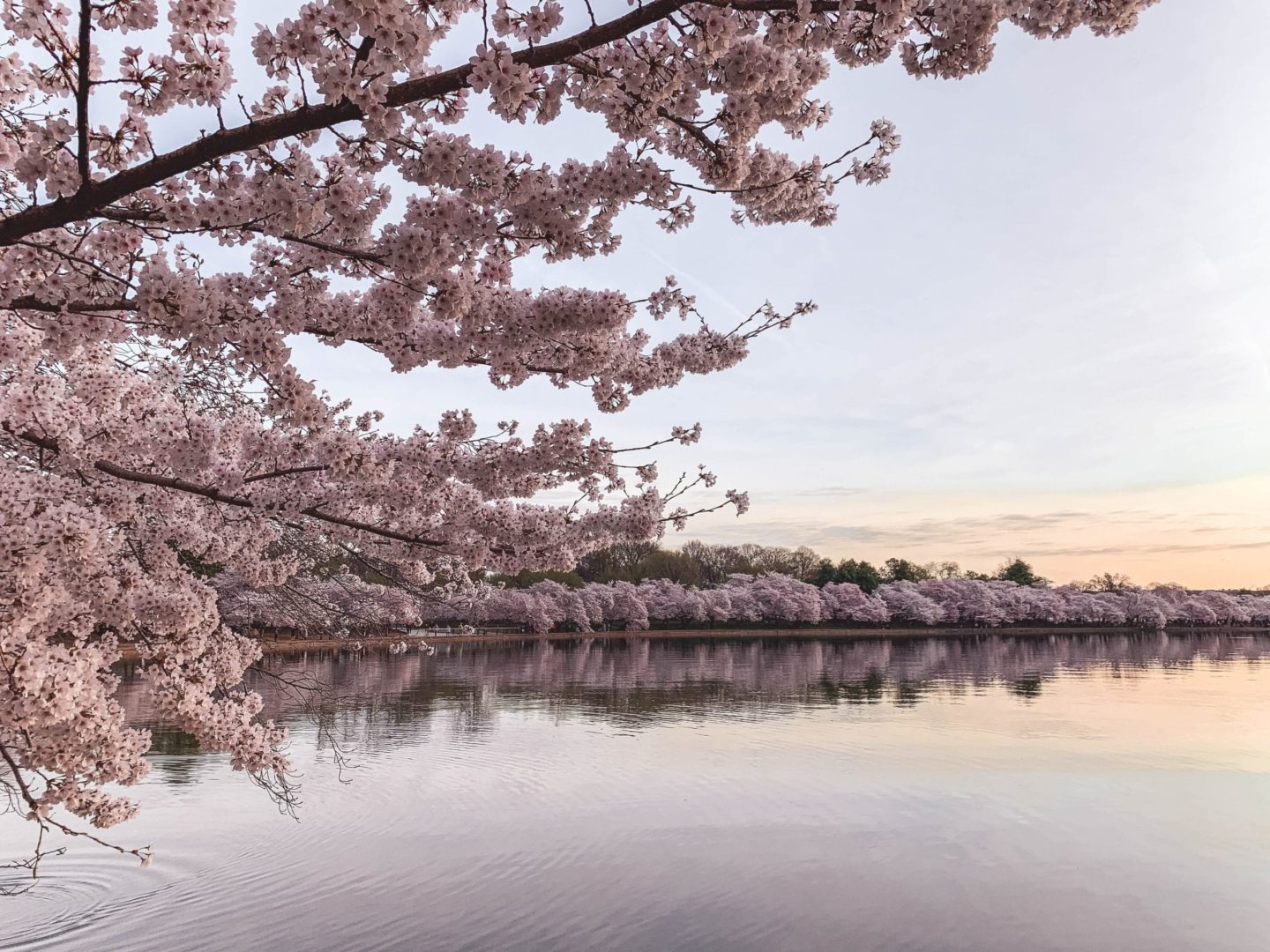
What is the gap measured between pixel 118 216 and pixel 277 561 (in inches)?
207

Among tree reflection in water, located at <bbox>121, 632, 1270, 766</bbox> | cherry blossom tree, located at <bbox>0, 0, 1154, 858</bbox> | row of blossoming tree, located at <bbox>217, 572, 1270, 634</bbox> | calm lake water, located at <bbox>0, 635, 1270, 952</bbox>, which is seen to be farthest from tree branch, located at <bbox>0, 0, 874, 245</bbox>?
row of blossoming tree, located at <bbox>217, 572, 1270, 634</bbox>

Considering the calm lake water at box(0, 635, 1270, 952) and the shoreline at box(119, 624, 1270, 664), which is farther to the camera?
the shoreline at box(119, 624, 1270, 664)

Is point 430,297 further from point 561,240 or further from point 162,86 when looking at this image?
point 162,86

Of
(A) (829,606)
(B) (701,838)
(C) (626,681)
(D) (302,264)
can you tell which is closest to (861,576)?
(A) (829,606)

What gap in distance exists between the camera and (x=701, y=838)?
37.4 ft

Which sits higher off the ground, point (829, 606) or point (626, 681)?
point (829, 606)

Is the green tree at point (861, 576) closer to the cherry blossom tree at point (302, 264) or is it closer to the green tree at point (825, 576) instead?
the green tree at point (825, 576)

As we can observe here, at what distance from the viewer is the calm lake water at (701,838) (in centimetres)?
845

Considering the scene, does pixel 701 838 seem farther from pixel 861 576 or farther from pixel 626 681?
pixel 861 576

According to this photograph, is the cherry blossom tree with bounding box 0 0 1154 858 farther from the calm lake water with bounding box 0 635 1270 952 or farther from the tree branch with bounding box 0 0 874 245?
the calm lake water with bounding box 0 635 1270 952

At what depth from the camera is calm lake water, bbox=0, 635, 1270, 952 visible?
8453mm

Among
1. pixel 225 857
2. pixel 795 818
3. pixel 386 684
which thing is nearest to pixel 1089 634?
pixel 386 684

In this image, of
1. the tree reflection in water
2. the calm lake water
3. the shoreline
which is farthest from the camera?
the shoreline

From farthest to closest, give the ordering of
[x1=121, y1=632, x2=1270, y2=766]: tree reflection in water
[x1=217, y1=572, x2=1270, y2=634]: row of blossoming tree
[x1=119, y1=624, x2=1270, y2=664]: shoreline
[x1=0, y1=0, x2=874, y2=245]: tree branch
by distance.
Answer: [x1=217, y1=572, x2=1270, y2=634]: row of blossoming tree
[x1=119, y1=624, x2=1270, y2=664]: shoreline
[x1=121, y1=632, x2=1270, y2=766]: tree reflection in water
[x1=0, y1=0, x2=874, y2=245]: tree branch
